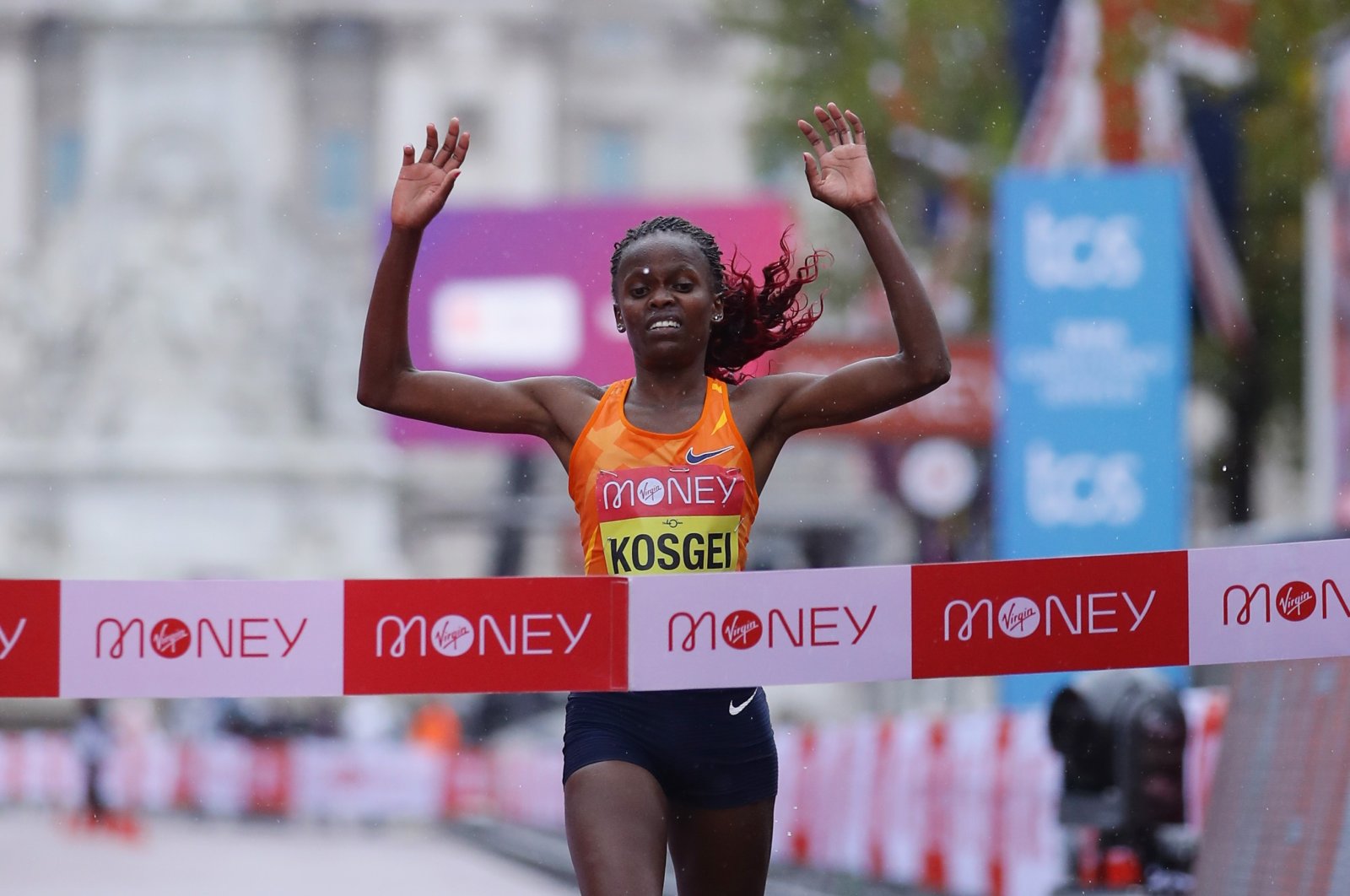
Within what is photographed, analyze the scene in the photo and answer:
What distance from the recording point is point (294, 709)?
35.5 meters

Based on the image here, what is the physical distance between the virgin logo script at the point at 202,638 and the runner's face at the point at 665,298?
3.47 feet

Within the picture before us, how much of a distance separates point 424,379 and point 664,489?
0.54m

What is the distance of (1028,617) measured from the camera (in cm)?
487

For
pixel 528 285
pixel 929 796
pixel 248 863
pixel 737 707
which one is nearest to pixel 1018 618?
pixel 737 707

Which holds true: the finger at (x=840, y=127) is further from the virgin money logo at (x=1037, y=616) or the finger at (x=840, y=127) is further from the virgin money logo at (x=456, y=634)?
the virgin money logo at (x=456, y=634)

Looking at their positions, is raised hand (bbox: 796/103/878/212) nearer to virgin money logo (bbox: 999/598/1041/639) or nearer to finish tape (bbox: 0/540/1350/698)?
finish tape (bbox: 0/540/1350/698)

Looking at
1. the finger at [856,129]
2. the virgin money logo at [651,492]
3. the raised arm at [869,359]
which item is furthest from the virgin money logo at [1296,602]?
the virgin money logo at [651,492]

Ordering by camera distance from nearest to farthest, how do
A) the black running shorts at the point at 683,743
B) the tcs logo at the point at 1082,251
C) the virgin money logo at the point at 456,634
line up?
1. the black running shorts at the point at 683,743
2. the virgin money logo at the point at 456,634
3. the tcs logo at the point at 1082,251

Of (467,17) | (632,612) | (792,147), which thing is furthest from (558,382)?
(467,17)

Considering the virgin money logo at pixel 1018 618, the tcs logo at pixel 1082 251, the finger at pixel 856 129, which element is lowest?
the virgin money logo at pixel 1018 618

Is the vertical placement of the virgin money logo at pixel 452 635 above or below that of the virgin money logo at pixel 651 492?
below

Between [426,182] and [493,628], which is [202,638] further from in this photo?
[426,182]

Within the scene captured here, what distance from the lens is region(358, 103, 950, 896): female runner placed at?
4.33 m

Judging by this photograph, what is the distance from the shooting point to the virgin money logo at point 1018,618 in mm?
4863
